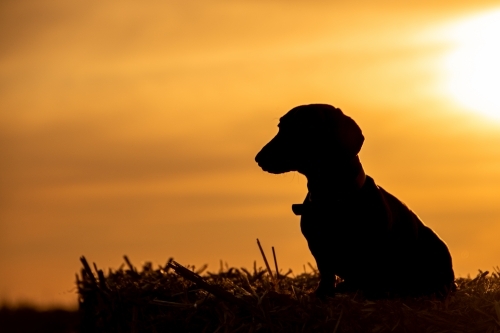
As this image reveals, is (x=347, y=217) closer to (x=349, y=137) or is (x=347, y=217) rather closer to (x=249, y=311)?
(x=349, y=137)

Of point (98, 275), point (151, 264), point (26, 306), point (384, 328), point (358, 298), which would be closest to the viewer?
point (384, 328)

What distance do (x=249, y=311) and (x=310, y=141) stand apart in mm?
1717

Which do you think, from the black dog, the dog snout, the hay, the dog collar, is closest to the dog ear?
the black dog

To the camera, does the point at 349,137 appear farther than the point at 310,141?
No

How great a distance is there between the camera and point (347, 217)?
733 cm

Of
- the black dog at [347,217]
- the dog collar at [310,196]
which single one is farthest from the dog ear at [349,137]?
the dog collar at [310,196]

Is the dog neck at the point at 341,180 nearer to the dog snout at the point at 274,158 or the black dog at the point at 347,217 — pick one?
the black dog at the point at 347,217

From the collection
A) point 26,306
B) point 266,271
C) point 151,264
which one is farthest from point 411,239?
point 26,306

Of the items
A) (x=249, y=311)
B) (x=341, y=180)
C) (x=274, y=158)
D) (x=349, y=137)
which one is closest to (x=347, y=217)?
(x=341, y=180)

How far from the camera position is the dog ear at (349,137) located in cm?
727

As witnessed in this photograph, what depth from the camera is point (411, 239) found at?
7.68m

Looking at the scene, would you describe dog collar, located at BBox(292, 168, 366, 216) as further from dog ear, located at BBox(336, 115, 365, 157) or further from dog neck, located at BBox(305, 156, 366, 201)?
dog ear, located at BBox(336, 115, 365, 157)

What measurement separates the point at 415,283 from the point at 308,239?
0.97 meters

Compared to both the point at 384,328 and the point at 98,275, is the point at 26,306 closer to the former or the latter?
the point at 98,275
